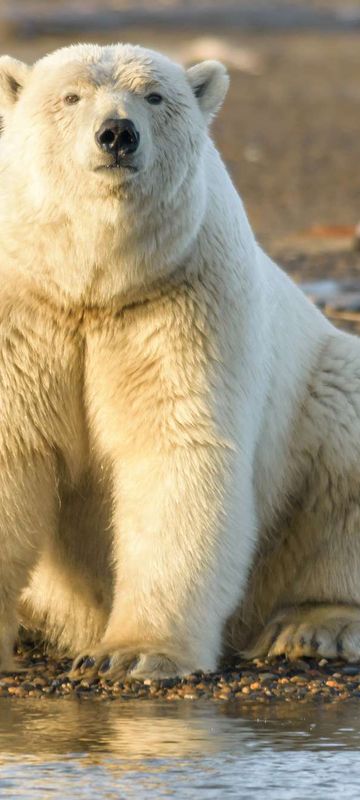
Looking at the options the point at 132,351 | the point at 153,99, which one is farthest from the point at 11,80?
the point at 132,351

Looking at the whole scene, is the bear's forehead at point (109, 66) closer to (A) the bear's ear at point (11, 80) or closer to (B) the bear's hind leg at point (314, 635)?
(A) the bear's ear at point (11, 80)

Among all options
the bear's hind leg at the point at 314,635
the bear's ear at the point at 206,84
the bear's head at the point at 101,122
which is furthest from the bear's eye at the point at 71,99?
the bear's hind leg at the point at 314,635

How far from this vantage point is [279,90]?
776 inches

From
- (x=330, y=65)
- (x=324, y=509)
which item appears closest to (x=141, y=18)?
(x=330, y=65)

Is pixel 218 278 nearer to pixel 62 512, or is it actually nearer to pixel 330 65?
pixel 62 512

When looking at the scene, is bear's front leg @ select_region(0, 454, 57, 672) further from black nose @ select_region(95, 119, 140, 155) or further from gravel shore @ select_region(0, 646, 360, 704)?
black nose @ select_region(95, 119, 140, 155)

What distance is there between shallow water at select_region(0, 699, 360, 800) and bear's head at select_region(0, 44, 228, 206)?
4.28 feet

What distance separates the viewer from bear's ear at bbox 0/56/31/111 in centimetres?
516

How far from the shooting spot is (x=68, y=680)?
4980 mm

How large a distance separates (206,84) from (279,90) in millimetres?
14667

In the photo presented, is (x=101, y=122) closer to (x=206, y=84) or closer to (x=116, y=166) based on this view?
(x=116, y=166)

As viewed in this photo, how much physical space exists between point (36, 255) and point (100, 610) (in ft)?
3.62

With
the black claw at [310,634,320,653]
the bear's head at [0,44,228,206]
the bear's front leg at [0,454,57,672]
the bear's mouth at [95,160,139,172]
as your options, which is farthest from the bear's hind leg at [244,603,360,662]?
the bear's mouth at [95,160,139,172]

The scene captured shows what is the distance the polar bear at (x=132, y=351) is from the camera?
4.93 metres
